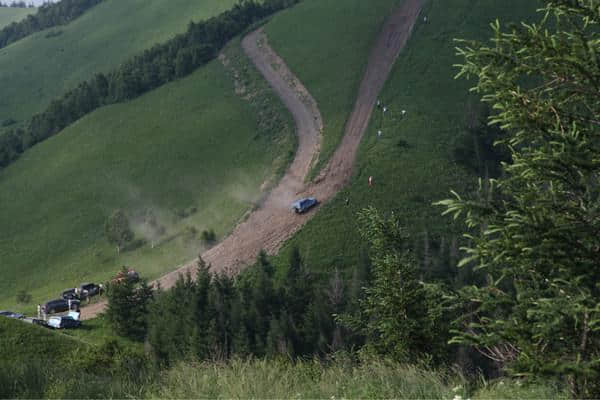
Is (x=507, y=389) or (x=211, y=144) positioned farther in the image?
(x=211, y=144)

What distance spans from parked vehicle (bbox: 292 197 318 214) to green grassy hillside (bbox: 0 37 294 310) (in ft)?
31.6

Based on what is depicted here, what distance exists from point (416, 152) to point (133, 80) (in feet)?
258

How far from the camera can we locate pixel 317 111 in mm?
114500

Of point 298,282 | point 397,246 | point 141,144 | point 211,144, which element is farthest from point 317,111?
point 397,246

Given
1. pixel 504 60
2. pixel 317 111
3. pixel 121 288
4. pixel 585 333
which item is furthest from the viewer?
pixel 317 111

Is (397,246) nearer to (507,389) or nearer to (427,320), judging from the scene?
(427,320)

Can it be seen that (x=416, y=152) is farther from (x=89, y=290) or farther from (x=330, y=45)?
(x=330, y=45)

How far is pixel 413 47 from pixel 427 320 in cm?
10505

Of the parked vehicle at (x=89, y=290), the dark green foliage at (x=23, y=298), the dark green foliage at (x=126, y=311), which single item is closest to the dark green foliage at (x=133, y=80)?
the dark green foliage at (x=23, y=298)

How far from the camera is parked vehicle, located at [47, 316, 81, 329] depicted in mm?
68750

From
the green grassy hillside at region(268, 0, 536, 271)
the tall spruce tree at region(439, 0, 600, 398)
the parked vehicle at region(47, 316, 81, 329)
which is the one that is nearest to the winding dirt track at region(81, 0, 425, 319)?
the green grassy hillside at region(268, 0, 536, 271)

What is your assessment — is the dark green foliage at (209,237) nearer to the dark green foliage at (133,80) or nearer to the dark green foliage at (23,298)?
the dark green foliage at (23,298)

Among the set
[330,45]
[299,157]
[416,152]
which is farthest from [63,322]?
[330,45]

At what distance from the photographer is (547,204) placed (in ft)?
46.4
